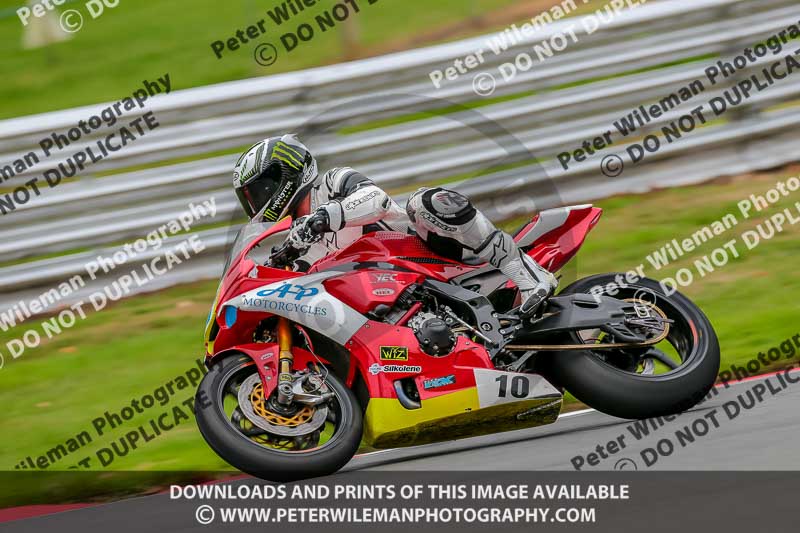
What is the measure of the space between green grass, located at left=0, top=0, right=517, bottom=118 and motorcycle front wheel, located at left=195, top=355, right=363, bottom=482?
973 cm

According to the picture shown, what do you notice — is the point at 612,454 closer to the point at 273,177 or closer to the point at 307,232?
the point at 307,232

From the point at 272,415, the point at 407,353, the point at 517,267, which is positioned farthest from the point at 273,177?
the point at 517,267

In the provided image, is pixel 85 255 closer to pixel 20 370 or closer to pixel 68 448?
pixel 20 370

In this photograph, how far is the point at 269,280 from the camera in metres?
5.74

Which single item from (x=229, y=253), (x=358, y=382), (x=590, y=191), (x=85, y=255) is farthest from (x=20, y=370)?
(x=590, y=191)

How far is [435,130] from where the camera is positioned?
366 inches

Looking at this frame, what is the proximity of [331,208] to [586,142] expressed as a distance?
443 centimetres

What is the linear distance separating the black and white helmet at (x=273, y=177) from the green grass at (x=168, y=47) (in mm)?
9027

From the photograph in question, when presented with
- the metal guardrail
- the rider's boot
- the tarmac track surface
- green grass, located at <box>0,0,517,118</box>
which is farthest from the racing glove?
green grass, located at <box>0,0,517,118</box>

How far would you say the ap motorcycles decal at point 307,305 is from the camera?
560cm

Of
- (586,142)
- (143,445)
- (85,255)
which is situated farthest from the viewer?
(586,142)

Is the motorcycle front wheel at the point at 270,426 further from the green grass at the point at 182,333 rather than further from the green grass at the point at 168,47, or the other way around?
the green grass at the point at 168,47

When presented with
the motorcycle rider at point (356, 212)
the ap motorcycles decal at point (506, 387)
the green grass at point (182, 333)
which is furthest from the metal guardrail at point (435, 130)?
Answer: the ap motorcycles decal at point (506, 387)

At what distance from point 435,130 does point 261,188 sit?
11.9ft
